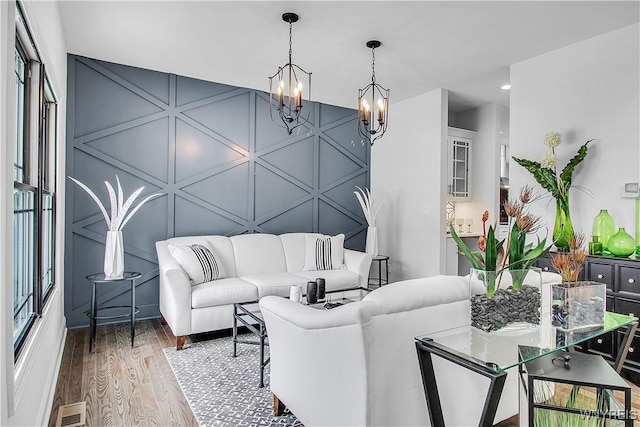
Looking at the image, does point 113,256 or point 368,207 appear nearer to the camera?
point 113,256

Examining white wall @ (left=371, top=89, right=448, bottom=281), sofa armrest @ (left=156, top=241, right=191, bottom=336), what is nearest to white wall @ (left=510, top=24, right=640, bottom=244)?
white wall @ (left=371, top=89, right=448, bottom=281)

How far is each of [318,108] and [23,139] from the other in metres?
3.95

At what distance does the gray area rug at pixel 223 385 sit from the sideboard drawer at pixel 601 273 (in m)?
2.41

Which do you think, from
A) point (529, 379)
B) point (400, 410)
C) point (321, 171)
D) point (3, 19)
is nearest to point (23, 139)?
point (3, 19)

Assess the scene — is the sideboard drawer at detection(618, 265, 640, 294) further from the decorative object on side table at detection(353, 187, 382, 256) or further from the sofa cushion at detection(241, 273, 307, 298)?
the decorative object on side table at detection(353, 187, 382, 256)

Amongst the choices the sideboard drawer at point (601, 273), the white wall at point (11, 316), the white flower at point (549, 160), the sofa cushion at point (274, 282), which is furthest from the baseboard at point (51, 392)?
the white flower at point (549, 160)

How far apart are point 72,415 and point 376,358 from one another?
1.88 m

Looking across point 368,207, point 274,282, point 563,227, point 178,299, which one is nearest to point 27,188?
point 178,299

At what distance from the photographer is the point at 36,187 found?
2119 millimetres

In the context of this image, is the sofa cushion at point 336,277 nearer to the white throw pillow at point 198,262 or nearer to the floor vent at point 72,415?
the white throw pillow at point 198,262

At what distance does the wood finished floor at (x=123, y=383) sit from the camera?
2.31 meters

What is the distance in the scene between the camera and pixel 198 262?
147 inches

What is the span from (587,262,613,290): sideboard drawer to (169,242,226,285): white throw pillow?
3.17 m

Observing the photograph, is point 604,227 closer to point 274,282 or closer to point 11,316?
point 274,282
